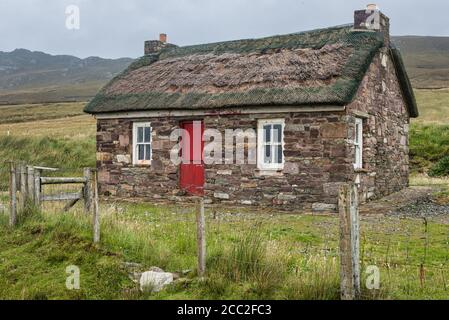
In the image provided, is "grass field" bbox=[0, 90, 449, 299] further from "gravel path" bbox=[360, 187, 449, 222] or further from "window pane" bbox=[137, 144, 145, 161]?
"window pane" bbox=[137, 144, 145, 161]

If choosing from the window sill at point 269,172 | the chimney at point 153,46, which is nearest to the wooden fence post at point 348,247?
the window sill at point 269,172

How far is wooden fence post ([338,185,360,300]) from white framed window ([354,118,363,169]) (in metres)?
9.74

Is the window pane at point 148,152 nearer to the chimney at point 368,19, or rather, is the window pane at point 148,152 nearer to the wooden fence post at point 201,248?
the chimney at point 368,19

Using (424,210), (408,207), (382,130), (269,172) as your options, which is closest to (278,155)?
(269,172)

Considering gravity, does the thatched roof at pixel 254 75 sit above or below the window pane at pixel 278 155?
above

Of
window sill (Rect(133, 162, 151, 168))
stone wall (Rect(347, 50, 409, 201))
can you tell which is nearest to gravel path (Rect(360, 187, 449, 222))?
stone wall (Rect(347, 50, 409, 201))

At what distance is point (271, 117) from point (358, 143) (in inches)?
105

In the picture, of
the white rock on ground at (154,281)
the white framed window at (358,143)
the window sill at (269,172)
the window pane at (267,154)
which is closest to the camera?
the white rock on ground at (154,281)

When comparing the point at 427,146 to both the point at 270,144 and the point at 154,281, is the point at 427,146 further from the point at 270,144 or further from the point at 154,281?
the point at 154,281

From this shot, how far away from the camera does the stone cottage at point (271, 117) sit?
14.1 m

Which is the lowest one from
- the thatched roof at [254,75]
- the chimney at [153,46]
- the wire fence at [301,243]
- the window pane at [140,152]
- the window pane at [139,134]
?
the wire fence at [301,243]

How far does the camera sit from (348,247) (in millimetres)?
5527

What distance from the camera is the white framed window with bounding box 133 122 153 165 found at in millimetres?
16922
